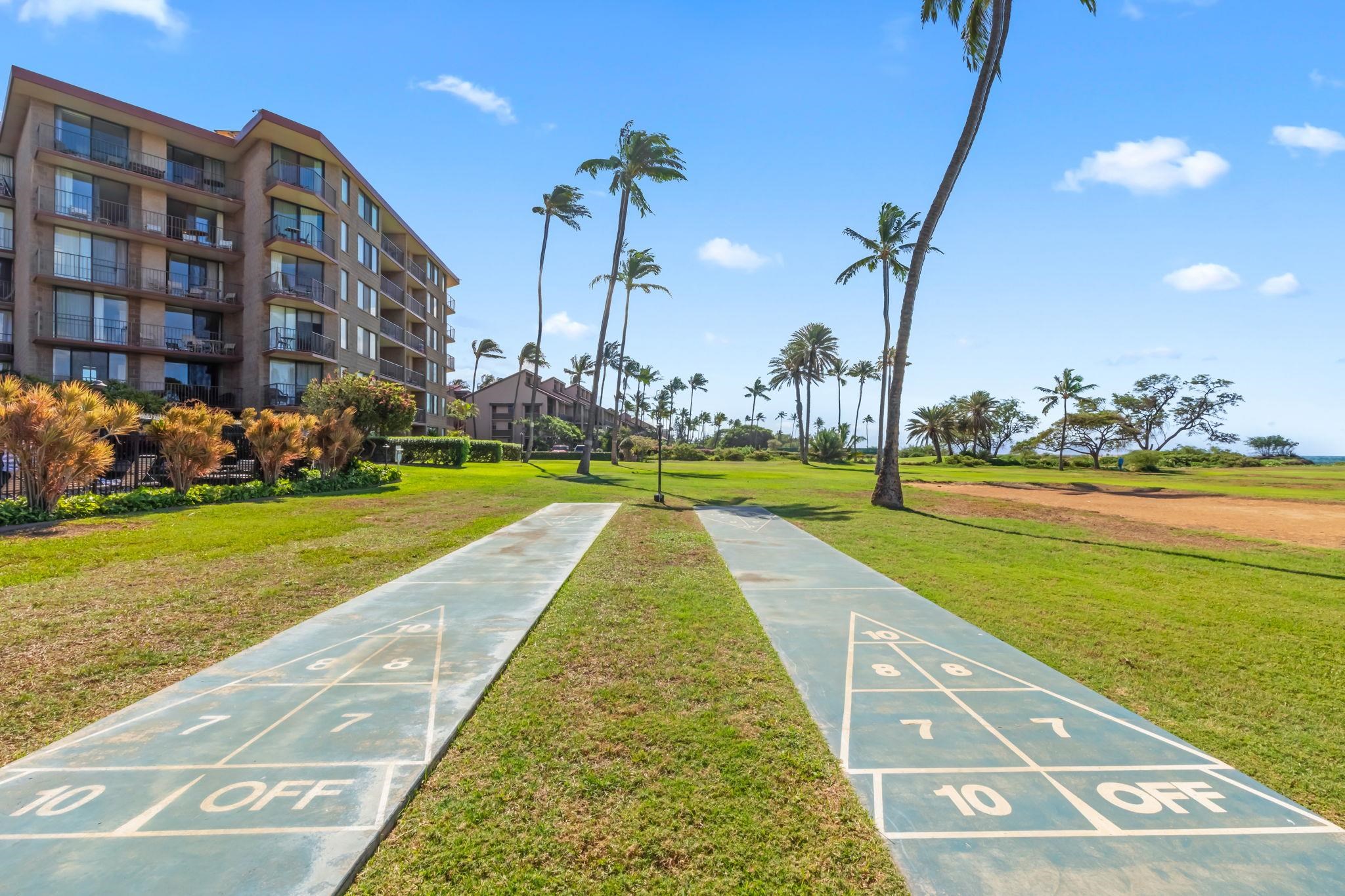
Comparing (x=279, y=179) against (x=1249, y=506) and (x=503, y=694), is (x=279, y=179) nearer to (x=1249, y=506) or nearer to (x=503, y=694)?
(x=503, y=694)

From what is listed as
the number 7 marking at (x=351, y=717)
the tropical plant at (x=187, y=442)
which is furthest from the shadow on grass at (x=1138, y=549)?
the tropical plant at (x=187, y=442)

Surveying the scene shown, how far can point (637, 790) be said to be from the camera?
10.2 feet

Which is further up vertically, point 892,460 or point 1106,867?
point 892,460

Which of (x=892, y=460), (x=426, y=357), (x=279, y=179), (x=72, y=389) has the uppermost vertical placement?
(x=279, y=179)

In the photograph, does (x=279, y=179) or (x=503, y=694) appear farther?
(x=279, y=179)

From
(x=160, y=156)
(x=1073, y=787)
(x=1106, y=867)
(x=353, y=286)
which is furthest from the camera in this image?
(x=353, y=286)

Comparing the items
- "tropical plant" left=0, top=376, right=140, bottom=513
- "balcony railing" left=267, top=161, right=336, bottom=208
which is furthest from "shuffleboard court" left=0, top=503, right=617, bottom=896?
"balcony railing" left=267, top=161, right=336, bottom=208

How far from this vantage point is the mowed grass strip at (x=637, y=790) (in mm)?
2527

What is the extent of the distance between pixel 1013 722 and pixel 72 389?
55.3 ft

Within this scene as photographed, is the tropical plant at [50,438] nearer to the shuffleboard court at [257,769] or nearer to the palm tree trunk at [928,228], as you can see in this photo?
the shuffleboard court at [257,769]

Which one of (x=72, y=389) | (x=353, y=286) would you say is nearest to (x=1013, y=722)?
(x=72, y=389)

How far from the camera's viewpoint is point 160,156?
81.7ft

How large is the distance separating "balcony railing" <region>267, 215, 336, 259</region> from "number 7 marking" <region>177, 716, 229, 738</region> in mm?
27775

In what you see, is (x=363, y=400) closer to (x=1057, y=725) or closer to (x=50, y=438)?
(x=50, y=438)
